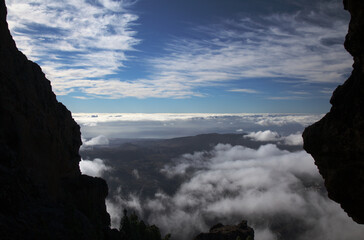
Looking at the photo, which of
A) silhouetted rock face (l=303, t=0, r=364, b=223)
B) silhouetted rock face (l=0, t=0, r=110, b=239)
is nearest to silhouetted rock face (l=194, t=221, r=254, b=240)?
silhouetted rock face (l=0, t=0, r=110, b=239)

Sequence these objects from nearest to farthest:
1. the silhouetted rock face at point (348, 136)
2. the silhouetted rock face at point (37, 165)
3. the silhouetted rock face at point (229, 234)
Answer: the silhouetted rock face at point (348, 136) < the silhouetted rock face at point (37, 165) < the silhouetted rock face at point (229, 234)

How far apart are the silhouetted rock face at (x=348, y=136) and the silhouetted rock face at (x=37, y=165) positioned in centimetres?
2722

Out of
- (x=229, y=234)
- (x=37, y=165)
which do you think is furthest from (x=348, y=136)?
(x=229, y=234)

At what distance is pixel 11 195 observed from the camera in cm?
2370

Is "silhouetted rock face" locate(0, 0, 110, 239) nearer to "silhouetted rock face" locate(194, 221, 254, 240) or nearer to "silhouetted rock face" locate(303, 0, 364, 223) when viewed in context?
"silhouetted rock face" locate(303, 0, 364, 223)

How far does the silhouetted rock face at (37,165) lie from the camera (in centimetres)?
2405

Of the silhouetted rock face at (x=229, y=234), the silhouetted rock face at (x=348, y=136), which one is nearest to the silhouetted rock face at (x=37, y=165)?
the silhouetted rock face at (x=348, y=136)

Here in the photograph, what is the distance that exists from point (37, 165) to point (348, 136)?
4305cm

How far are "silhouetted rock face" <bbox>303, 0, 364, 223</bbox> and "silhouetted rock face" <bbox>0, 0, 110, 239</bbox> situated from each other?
89.3 ft

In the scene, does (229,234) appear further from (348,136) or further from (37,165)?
(348,136)

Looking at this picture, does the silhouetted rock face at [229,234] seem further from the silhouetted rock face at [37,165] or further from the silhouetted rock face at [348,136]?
the silhouetted rock face at [348,136]

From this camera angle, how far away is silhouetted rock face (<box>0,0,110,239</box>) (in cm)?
2405

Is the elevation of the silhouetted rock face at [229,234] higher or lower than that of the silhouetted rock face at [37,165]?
lower

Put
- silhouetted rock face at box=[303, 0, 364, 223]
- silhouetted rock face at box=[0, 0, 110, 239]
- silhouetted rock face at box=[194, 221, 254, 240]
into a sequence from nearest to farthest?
silhouetted rock face at box=[303, 0, 364, 223]
silhouetted rock face at box=[0, 0, 110, 239]
silhouetted rock face at box=[194, 221, 254, 240]
